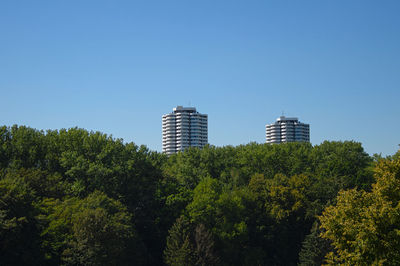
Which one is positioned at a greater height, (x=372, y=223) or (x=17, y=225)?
(x=17, y=225)

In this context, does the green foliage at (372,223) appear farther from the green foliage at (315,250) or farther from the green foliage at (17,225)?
the green foliage at (315,250)

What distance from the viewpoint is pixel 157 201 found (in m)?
63.1

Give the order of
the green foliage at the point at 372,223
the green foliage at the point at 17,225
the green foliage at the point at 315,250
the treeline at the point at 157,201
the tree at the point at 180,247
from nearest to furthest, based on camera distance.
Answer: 1. the green foliage at the point at 372,223
2. the green foliage at the point at 17,225
3. the treeline at the point at 157,201
4. the tree at the point at 180,247
5. the green foliage at the point at 315,250

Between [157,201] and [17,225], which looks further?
[157,201]

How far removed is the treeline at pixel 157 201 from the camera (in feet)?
149

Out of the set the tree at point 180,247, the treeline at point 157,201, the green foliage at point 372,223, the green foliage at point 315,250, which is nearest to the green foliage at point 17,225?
the treeline at point 157,201

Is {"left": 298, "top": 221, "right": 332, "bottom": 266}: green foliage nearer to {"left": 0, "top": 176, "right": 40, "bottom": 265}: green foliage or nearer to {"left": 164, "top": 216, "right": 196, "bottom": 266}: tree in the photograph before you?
{"left": 164, "top": 216, "right": 196, "bottom": 266}: tree

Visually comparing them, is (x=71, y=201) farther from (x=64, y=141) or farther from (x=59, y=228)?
(x=64, y=141)

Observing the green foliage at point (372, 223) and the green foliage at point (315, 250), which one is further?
the green foliage at point (315, 250)

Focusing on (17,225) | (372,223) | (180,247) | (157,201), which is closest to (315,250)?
(180,247)

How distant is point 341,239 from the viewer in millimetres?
27734

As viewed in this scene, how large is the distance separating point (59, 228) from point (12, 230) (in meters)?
5.49

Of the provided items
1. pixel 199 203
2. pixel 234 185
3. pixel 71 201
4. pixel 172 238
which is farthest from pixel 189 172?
pixel 71 201

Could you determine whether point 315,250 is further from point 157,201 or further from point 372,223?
point 372,223
